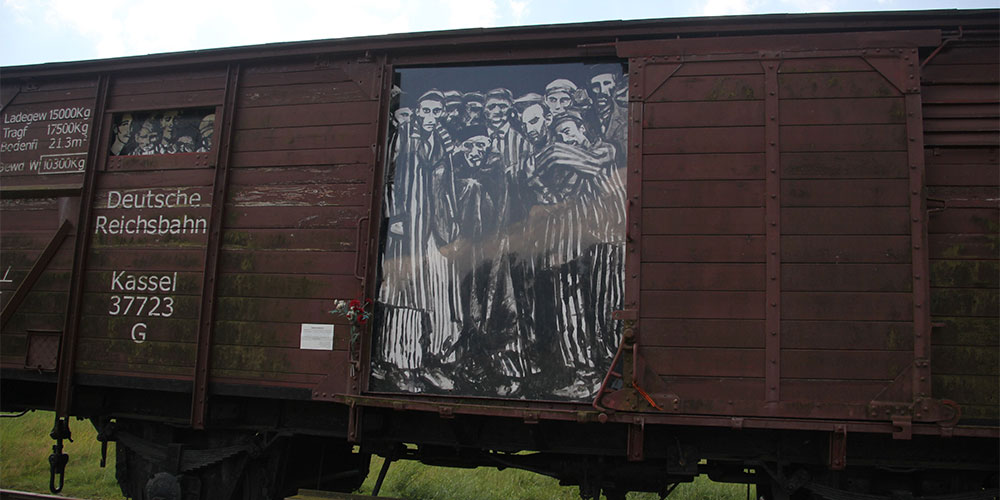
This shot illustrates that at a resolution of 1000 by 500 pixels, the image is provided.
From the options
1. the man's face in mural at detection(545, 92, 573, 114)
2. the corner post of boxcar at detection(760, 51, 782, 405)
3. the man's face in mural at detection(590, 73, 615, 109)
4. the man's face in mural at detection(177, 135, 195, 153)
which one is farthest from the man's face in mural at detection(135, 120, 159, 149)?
the corner post of boxcar at detection(760, 51, 782, 405)

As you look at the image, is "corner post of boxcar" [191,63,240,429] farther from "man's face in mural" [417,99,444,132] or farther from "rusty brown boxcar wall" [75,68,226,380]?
"man's face in mural" [417,99,444,132]

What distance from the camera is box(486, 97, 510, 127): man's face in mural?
4812 millimetres

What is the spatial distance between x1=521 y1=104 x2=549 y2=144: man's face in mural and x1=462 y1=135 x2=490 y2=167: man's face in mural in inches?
12.4

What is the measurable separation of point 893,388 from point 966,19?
8.19 feet

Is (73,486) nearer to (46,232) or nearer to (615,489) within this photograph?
(46,232)

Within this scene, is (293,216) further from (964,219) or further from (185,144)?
(964,219)

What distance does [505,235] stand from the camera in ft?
15.3

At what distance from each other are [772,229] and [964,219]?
1.25 m

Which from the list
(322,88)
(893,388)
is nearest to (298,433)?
(322,88)

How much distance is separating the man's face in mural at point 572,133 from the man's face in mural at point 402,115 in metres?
1.18

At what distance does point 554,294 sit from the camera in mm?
4531

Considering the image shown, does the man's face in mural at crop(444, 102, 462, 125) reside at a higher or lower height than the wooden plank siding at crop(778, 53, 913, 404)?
higher

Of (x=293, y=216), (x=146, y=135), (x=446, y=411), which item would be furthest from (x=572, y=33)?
(x=146, y=135)

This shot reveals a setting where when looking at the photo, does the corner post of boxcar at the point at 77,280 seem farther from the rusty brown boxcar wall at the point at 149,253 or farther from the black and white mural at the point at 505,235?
the black and white mural at the point at 505,235
